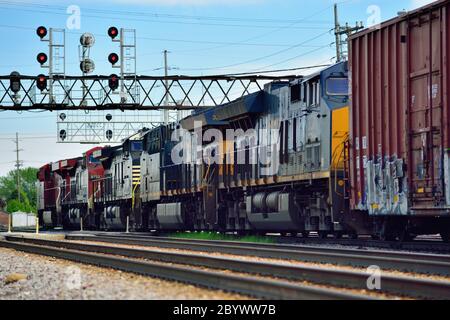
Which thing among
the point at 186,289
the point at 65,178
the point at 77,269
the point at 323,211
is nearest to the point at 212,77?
the point at 65,178

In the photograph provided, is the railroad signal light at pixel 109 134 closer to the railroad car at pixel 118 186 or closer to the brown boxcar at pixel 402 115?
the railroad car at pixel 118 186

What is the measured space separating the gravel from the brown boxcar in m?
6.13

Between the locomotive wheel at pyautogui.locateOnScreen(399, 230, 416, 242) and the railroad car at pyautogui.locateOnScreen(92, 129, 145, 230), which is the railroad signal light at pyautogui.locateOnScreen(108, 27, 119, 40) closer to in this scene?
the railroad car at pyautogui.locateOnScreen(92, 129, 145, 230)

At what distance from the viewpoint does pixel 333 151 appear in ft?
66.7

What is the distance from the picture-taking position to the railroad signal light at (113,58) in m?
33.7

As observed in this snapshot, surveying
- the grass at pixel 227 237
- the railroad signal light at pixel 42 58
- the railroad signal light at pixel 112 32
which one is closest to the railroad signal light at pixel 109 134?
the railroad signal light at pixel 42 58

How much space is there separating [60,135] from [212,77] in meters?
24.7

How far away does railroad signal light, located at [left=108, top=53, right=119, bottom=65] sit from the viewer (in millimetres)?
33719

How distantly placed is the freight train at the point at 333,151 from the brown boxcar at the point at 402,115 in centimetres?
2

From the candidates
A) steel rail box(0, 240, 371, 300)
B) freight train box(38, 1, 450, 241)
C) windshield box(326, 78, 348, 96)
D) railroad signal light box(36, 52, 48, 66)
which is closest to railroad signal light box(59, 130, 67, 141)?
freight train box(38, 1, 450, 241)

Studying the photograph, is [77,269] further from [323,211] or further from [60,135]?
[60,135]

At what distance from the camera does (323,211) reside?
2155 cm

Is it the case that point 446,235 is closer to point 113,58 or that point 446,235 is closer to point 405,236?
point 405,236

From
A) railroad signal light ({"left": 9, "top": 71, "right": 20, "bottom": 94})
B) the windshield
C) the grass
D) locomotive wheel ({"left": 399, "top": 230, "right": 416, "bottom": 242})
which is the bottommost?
the grass
